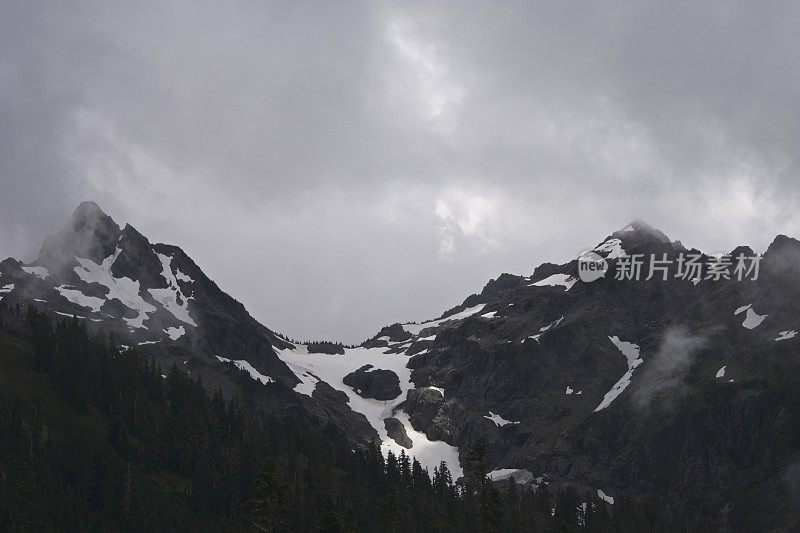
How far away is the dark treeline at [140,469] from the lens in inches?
5768

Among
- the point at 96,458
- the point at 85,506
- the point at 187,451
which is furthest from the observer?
the point at 187,451

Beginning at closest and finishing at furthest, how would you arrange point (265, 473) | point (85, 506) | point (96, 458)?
point (265, 473)
point (85, 506)
point (96, 458)

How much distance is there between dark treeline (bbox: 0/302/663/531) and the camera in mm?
146500

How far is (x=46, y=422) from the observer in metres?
164

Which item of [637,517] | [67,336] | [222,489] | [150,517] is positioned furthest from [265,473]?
[637,517]

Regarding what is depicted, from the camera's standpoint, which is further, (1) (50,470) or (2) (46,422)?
(2) (46,422)

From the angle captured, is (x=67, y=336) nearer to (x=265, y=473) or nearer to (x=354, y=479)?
(x=354, y=479)

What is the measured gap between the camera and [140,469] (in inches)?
6540

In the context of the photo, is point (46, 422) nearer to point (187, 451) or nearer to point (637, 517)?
point (187, 451)

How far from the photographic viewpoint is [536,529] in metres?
188

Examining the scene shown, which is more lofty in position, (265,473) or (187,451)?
(187,451)

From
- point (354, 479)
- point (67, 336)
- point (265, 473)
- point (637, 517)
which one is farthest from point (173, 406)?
point (265, 473)

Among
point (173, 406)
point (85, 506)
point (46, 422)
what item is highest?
point (173, 406)

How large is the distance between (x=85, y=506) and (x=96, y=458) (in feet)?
40.3
